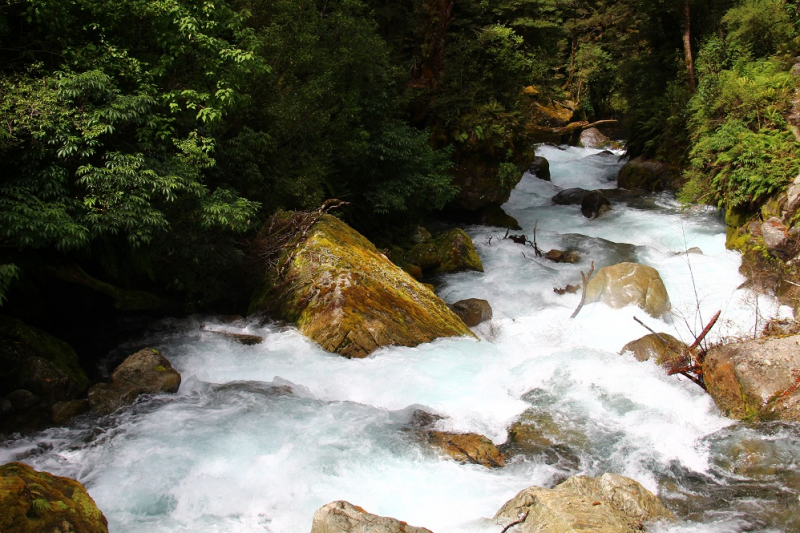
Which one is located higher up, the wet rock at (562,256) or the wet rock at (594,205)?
the wet rock at (594,205)

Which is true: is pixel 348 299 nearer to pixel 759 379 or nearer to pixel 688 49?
pixel 759 379

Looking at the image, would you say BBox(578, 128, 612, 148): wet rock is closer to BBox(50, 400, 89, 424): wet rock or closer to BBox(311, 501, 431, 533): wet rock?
BBox(50, 400, 89, 424): wet rock

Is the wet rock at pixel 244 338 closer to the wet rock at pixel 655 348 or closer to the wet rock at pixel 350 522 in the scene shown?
the wet rock at pixel 350 522

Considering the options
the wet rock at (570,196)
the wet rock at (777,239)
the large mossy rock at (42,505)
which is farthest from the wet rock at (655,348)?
the wet rock at (570,196)

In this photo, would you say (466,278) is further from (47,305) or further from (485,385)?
(47,305)

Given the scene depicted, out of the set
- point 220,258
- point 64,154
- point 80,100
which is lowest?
point 220,258

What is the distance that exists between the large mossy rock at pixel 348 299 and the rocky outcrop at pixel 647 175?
14.0 m

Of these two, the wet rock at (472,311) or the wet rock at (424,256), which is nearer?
the wet rock at (472,311)

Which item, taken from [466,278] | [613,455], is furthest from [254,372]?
[466,278]

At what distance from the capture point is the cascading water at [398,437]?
5641 millimetres

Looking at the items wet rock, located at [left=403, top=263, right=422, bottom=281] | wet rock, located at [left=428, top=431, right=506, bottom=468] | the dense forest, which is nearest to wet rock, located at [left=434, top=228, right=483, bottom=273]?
wet rock, located at [left=403, top=263, right=422, bottom=281]

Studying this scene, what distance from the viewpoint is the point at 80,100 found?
735cm

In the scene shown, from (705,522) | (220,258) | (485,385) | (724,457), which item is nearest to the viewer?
(705,522)

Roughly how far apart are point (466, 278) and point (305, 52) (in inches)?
265
